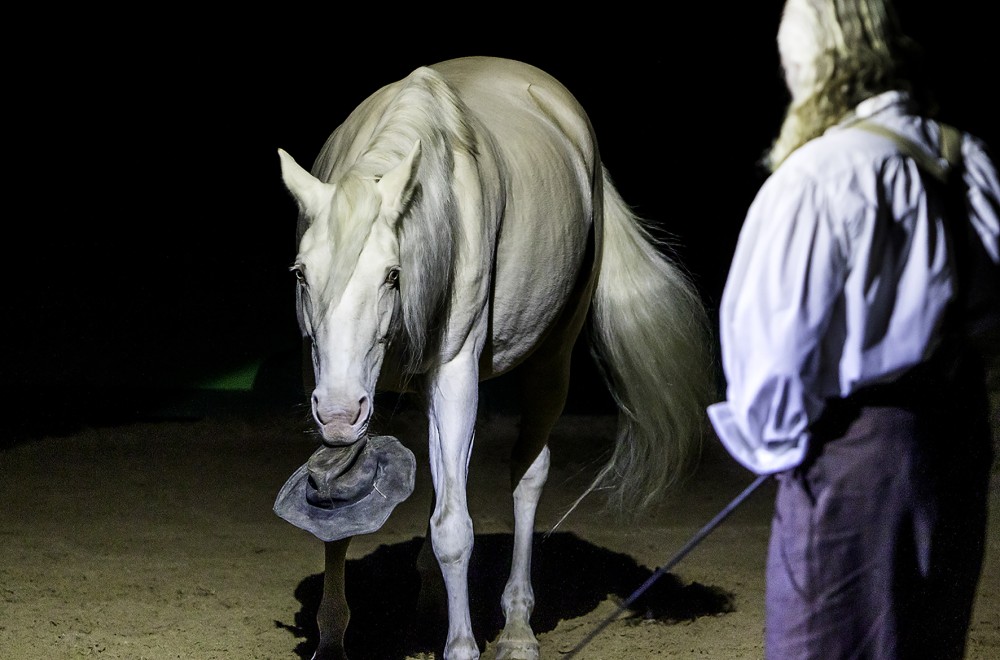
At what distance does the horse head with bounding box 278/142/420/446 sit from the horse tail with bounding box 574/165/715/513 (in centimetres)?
136

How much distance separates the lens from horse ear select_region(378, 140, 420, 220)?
2357 millimetres

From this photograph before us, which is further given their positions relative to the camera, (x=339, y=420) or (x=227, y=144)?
(x=227, y=144)

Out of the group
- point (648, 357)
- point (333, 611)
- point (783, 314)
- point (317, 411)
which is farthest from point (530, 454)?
point (783, 314)

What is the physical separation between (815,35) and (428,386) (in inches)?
59.8

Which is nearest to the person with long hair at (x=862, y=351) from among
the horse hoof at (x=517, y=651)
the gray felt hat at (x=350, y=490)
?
the gray felt hat at (x=350, y=490)

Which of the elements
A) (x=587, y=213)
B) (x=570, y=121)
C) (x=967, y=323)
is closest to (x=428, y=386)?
(x=587, y=213)

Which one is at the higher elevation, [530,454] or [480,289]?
[480,289]

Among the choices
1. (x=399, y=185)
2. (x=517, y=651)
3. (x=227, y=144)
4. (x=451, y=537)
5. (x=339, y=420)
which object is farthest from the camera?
(x=227, y=144)

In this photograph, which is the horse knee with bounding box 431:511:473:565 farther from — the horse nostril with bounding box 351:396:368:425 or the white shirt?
the white shirt

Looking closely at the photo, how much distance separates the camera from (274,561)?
12.9ft

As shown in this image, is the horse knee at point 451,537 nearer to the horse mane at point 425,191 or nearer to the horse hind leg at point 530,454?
the horse mane at point 425,191

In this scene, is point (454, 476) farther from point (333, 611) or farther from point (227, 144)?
point (227, 144)

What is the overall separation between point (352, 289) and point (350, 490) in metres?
0.53

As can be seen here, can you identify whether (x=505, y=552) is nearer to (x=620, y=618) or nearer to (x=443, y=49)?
(x=620, y=618)
